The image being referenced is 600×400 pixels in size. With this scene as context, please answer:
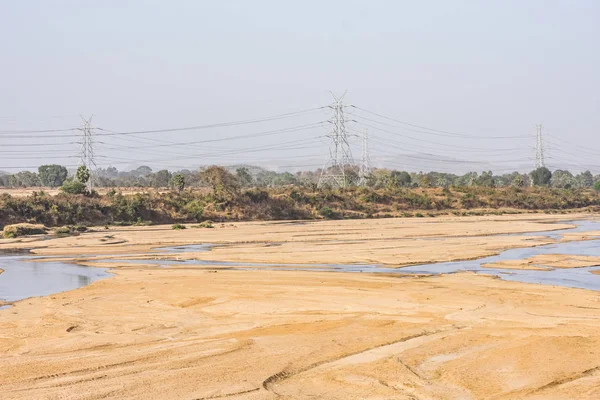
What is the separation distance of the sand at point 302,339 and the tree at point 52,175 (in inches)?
4947

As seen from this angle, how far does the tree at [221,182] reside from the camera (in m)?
78.4

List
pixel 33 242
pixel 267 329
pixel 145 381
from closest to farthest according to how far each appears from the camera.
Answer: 1. pixel 145 381
2. pixel 267 329
3. pixel 33 242

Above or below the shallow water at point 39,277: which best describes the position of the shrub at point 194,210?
above

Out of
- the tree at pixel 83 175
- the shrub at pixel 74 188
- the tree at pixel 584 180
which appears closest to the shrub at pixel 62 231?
the shrub at pixel 74 188

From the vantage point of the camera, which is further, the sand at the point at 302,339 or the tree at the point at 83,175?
the tree at the point at 83,175

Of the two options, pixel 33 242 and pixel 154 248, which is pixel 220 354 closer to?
pixel 154 248

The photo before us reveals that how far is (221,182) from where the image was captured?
80938 mm

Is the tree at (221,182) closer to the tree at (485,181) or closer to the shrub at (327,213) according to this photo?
the shrub at (327,213)

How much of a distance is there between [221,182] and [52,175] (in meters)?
78.0

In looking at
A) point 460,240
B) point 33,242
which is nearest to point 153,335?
point 460,240

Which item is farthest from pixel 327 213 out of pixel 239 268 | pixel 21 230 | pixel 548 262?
pixel 239 268

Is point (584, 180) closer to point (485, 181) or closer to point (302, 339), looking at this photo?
point (485, 181)

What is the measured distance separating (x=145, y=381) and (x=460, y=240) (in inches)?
1361

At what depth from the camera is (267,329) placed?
54.2 feet
